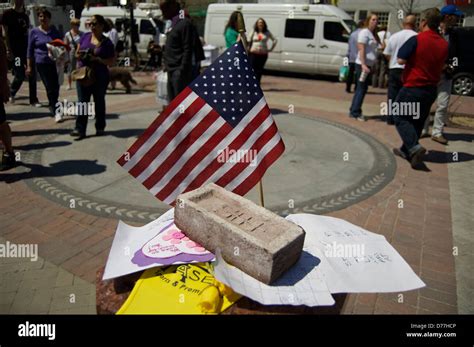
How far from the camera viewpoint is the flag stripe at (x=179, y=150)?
241cm

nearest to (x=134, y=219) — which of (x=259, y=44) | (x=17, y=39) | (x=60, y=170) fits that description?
(x=60, y=170)

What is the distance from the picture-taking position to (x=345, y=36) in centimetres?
1408

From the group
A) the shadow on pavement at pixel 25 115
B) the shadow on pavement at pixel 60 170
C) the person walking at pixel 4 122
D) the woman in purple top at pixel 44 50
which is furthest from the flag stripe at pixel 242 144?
the shadow on pavement at pixel 25 115

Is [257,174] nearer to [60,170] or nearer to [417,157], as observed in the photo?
[60,170]

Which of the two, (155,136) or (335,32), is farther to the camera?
(335,32)

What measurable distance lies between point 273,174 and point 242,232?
12.3 ft

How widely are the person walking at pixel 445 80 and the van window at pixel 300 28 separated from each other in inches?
330

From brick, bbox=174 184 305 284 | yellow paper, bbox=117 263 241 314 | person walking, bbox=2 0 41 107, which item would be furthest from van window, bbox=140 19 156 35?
yellow paper, bbox=117 263 241 314

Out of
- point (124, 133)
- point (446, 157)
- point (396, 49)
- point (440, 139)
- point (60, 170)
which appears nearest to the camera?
point (60, 170)

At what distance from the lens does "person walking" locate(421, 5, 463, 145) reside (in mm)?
6379

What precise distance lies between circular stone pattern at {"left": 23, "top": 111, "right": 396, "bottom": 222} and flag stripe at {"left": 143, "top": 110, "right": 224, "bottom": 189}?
186 cm

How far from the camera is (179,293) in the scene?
173 centimetres
